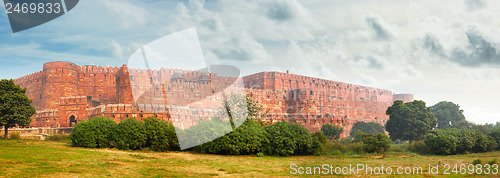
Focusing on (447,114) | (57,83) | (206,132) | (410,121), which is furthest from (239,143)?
(447,114)

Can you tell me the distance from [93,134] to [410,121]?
85.9 ft

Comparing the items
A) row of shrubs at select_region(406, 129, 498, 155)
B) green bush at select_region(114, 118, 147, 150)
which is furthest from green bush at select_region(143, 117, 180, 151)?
row of shrubs at select_region(406, 129, 498, 155)

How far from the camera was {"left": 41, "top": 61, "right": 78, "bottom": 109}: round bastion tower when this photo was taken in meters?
38.7

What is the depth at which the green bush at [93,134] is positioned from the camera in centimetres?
1759

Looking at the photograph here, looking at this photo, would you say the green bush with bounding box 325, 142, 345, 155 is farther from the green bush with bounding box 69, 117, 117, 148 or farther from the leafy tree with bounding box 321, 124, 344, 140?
the leafy tree with bounding box 321, 124, 344, 140

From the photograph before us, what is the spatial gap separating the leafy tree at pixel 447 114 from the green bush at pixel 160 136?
42.6 meters

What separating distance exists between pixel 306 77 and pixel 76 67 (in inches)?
1255

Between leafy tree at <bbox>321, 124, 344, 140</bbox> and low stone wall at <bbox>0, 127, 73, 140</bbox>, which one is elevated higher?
low stone wall at <bbox>0, 127, 73, 140</bbox>

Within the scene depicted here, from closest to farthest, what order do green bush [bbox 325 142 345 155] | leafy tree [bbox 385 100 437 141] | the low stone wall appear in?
green bush [bbox 325 142 345 155], the low stone wall, leafy tree [bbox 385 100 437 141]

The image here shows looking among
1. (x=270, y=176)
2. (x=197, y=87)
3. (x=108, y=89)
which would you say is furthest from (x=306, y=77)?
(x=270, y=176)

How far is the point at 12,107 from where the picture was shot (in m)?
23.2

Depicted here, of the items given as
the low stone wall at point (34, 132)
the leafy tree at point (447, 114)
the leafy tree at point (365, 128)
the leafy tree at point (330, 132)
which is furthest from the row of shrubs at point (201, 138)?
the leafy tree at point (447, 114)

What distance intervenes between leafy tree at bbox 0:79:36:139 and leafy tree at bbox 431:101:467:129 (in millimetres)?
47997

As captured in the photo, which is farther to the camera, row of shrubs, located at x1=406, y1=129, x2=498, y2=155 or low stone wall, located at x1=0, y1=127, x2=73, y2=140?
low stone wall, located at x1=0, y1=127, x2=73, y2=140
